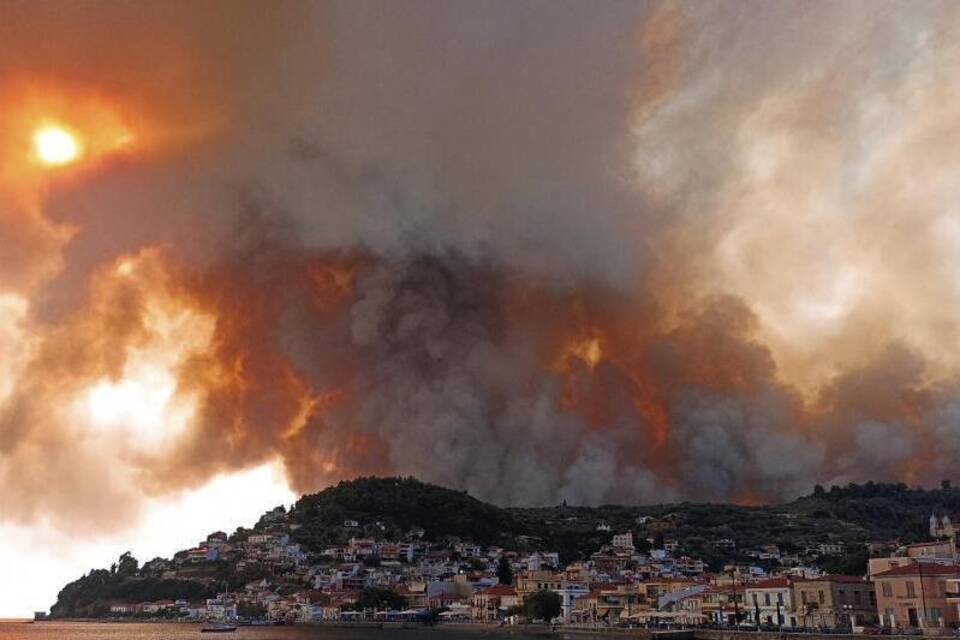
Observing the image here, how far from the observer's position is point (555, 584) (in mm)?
90688

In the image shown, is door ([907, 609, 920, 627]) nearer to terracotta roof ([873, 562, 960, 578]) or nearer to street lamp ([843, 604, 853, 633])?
terracotta roof ([873, 562, 960, 578])

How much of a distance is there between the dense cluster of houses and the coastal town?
0.42 ft

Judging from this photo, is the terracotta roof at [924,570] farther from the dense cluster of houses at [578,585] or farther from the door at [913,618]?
the door at [913,618]

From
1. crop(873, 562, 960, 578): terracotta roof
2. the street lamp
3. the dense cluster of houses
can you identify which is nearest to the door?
the dense cluster of houses

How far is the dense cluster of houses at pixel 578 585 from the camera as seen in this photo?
173 ft

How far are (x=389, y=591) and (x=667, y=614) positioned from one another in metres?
44.0

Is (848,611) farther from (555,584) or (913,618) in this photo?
(555,584)

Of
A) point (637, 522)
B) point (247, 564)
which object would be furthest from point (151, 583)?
point (637, 522)

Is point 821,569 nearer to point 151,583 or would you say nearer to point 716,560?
point 716,560

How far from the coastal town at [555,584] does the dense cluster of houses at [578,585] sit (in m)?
0.13

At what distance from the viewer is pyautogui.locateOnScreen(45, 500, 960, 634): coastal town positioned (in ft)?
175

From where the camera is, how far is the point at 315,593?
4232 inches

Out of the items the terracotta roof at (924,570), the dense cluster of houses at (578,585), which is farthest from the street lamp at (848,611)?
the terracotta roof at (924,570)

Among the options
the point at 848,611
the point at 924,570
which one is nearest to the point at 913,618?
the point at 924,570
